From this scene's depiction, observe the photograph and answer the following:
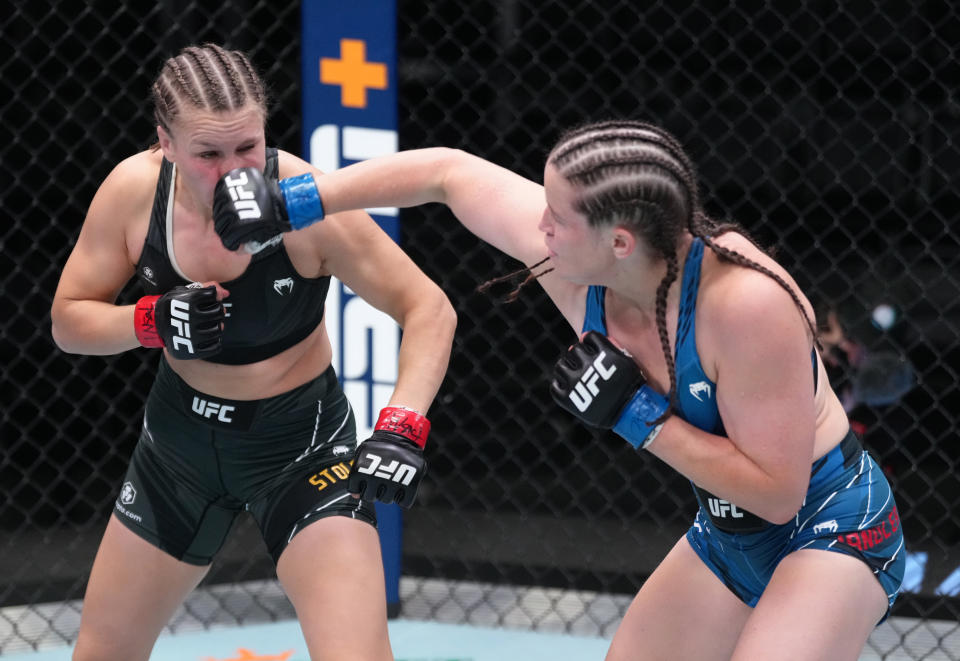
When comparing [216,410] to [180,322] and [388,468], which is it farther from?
[388,468]

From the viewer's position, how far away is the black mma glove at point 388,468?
1.97 meters

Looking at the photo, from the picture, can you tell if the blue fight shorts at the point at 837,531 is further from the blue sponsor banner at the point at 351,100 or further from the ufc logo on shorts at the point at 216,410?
the blue sponsor banner at the point at 351,100

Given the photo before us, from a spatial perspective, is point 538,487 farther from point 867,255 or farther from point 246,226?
point 246,226

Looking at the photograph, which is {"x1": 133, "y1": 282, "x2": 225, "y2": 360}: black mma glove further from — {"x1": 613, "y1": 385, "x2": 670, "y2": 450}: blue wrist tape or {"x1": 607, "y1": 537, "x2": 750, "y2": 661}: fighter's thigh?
{"x1": 607, "y1": 537, "x2": 750, "y2": 661}: fighter's thigh

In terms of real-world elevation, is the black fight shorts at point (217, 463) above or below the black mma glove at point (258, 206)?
below

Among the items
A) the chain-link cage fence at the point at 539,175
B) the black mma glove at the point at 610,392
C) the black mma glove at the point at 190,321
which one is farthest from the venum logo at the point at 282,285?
the chain-link cage fence at the point at 539,175

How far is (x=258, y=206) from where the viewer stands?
195 centimetres

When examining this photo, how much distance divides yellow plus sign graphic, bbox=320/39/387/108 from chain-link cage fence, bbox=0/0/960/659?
27.9 inches

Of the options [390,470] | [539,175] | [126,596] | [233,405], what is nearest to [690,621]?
[390,470]

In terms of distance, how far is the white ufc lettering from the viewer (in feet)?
6.45

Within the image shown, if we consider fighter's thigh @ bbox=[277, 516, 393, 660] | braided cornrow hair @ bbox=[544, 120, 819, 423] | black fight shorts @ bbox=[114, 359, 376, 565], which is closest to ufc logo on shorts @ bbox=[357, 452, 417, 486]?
fighter's thigh @ bbox=[277, 516, 393, 660]

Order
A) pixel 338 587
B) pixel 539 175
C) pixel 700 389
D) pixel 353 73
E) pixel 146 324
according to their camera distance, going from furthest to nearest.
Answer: pixel 539 175 < pixel 353 73 < pixel 146 324 < pixel 338 587 < pixel 700 389

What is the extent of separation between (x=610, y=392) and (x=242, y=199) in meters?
0.68

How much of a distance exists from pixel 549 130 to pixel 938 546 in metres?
2.05
